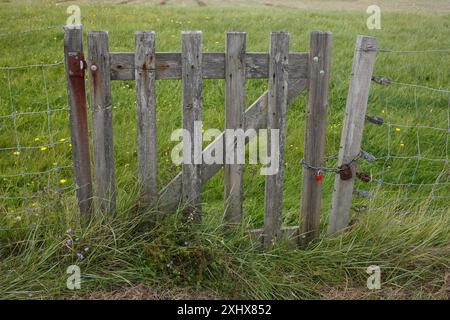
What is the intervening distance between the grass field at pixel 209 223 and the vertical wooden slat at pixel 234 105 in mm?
154

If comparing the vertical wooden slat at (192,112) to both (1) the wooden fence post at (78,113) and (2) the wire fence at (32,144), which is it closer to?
(1) the wooden fence post at (78,113)

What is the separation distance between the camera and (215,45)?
8875mm

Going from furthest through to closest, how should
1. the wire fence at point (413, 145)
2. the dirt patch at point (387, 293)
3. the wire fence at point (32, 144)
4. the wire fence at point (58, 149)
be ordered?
1. the wire fence at point (413, 145)
2. the wire fence at point (58, 149)
3. the wire fence at point (32, 144)
4. the dirt patch at point (387, 293)

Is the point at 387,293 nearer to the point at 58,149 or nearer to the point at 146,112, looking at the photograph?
the point at 146,112

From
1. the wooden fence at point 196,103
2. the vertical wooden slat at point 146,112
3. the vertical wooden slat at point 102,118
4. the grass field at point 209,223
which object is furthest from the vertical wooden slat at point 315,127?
the vertical wooden slat at point 102,118

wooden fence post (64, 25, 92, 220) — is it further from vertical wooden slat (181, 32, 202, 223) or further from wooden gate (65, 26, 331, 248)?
vertical wooden slat (181, 32, 202, 223)

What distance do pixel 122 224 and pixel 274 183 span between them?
1.16 meters

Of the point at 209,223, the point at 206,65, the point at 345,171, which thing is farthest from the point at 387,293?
the point at 206,65

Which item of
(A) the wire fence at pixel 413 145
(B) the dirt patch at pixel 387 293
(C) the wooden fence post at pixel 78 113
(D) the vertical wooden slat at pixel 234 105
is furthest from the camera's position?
(A) the wire fence at pixel 413 145

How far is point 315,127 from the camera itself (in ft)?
12.4

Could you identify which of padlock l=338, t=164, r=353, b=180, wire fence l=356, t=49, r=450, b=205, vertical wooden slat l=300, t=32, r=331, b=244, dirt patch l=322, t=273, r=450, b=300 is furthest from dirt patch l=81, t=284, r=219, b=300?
wire fence l=356, t=49, r=450, b=205

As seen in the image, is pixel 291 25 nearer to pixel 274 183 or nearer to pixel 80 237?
pixel 274 183

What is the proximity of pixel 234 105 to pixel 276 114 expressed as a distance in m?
0.32

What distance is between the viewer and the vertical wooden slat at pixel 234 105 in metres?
3.46
